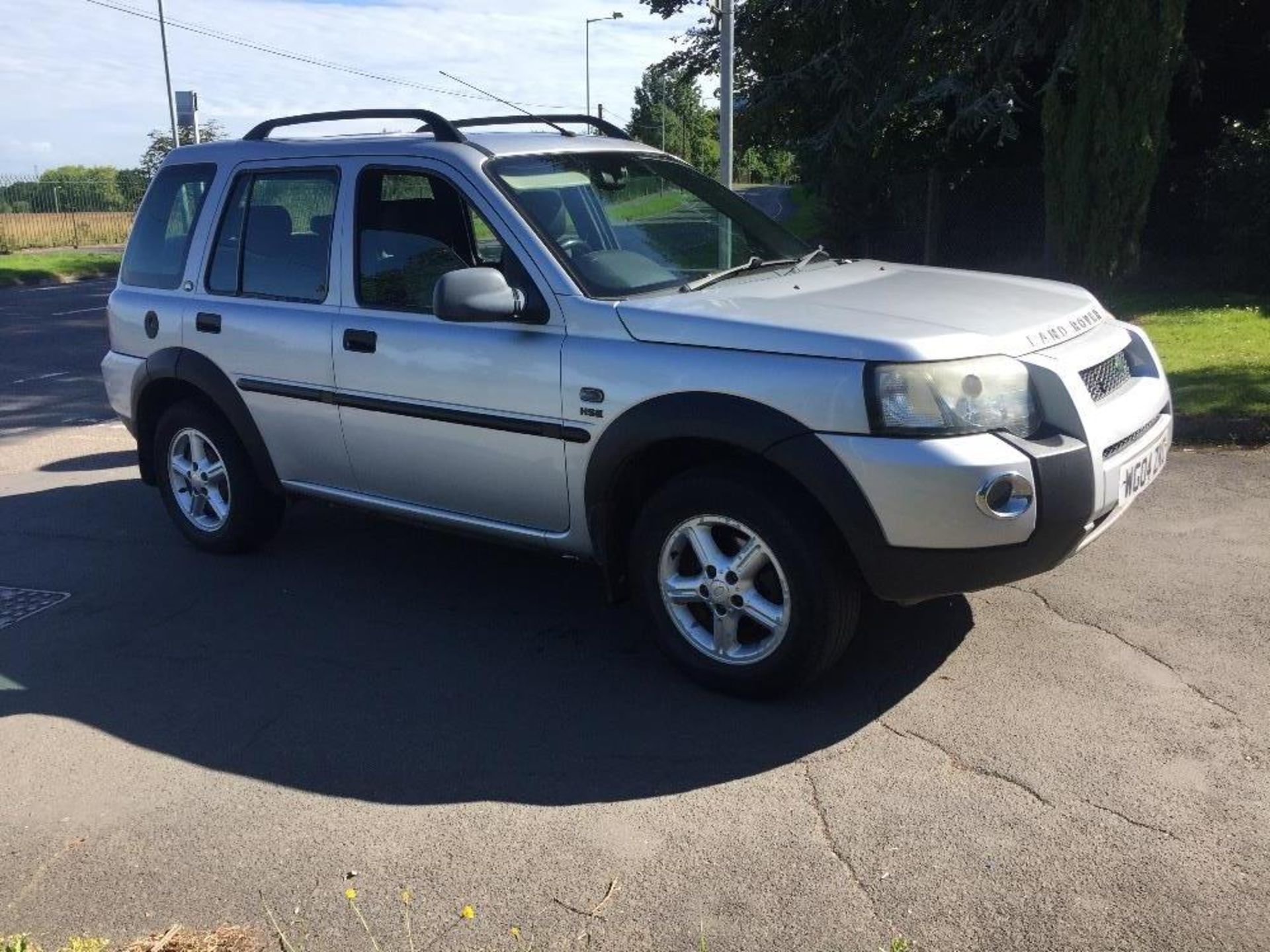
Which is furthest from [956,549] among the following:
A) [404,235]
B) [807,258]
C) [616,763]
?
[404,235]

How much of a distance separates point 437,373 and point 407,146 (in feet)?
3.37

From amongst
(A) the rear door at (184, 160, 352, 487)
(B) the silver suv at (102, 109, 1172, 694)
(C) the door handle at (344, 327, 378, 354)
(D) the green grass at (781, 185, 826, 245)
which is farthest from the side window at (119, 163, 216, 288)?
(D) the green grass at (781, 185, 826, 245)

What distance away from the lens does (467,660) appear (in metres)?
4.78

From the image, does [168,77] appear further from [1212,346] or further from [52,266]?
[1212,346]

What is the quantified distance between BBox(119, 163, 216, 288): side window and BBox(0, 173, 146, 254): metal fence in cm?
3330

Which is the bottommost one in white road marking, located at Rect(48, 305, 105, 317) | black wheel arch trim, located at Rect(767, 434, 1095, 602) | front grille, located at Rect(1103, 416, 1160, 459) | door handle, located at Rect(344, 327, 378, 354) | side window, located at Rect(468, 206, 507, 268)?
white road marking, located at Rect(48, 305, 105, 317)

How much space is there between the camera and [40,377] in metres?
12.5

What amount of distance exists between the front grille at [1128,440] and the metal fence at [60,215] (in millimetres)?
37211

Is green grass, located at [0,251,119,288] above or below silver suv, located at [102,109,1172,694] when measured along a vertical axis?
below

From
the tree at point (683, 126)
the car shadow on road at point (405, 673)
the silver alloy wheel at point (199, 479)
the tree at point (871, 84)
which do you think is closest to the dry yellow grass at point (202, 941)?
the car shadow on road at point (405, 673)

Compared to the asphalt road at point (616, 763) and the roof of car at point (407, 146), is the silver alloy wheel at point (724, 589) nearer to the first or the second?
the asphalt road at point (616, 763)

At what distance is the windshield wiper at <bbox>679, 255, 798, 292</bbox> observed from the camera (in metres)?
Result: 4.64

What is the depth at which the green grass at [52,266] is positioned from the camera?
2742 centimetres

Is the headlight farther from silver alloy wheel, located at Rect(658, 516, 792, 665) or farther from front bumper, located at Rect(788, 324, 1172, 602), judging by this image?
silver alloy wheel, located at Rect(658, 516, 792, 665)
